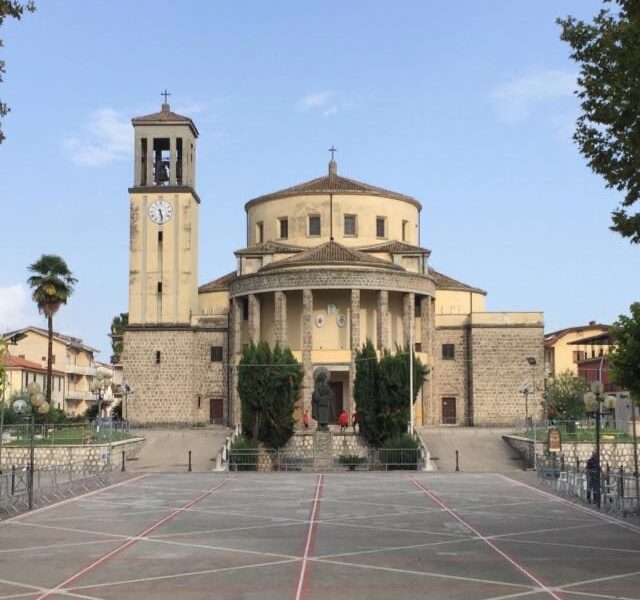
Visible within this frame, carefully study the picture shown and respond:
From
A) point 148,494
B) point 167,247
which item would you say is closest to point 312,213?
point 167,247

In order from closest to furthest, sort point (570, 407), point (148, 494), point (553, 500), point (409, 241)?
1. point (553, 500)
2. point (148, 494)
3. point (570, 407)
4. point (409, 241)

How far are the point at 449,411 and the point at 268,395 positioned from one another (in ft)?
58.5

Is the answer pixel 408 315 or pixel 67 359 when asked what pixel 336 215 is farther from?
pixel 67 359

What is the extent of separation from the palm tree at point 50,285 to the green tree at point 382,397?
2132 cm

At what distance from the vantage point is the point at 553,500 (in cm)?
2498

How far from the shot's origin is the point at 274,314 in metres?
57.8

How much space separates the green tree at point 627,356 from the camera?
31.4 m

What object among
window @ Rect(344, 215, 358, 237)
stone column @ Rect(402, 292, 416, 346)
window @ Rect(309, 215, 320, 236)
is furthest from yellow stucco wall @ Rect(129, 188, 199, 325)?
stone column @ Rect(402, 292, 416, 346)

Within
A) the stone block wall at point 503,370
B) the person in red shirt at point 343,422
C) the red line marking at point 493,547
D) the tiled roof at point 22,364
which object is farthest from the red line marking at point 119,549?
the tiled roof at point 22,364

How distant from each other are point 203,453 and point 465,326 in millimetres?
21186

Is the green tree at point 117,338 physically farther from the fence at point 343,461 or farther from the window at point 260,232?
the fence at point 343,461

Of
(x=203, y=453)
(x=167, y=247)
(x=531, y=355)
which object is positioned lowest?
(x=203, y=453)

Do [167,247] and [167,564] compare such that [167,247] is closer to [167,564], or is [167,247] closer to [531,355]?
[531,355]

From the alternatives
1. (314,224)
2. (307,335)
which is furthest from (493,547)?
(314,224)
